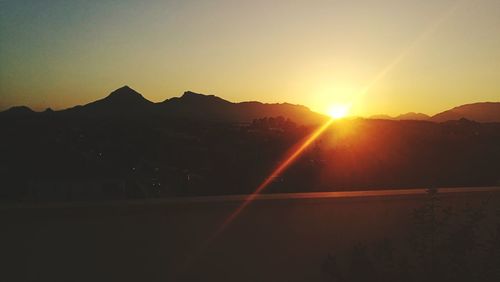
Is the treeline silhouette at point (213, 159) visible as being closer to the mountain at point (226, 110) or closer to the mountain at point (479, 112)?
the mountain at point (226, 110)

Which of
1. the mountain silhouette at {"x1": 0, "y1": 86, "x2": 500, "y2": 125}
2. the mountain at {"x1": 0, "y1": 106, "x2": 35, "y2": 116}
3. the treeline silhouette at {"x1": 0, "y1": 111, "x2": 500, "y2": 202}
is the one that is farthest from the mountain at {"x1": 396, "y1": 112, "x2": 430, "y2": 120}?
the mountain at {"x1": 0, "y1": 106, "x2": 35, "y2": 116}

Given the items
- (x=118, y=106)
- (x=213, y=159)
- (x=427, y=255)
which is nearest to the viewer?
(x=427, y=255)

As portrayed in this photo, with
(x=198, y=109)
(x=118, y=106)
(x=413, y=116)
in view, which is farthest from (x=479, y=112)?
(x=118, y=106)

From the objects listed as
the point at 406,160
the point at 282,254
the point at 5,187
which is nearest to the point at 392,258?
the point at 282,254

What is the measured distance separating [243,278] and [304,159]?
13003mm

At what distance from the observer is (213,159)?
1945 cm

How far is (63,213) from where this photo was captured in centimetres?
495

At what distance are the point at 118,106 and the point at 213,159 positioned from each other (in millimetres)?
17065

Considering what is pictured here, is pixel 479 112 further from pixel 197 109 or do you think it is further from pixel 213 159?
pixel 213 159

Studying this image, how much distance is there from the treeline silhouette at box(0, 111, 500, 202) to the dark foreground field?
438 cm

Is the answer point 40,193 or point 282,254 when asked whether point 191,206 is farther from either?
point 40,193

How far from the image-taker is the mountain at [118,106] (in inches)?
1217

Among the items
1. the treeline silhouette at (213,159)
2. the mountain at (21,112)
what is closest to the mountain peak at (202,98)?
the treeline silhouette at (213,159)

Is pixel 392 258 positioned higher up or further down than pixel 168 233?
further down
